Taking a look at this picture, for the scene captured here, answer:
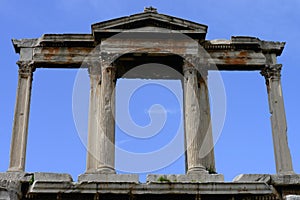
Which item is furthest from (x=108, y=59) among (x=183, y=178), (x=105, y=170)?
(x=183, y=178)

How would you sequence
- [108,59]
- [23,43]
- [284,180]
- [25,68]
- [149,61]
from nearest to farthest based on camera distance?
[284,180] < [108,59] < [25,68] < [23,43] < [149,61]

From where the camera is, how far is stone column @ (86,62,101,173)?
1639 centimetres

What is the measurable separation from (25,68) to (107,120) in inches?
→ 148

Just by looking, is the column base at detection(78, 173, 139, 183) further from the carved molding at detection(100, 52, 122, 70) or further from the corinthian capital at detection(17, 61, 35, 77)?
the corinthian capital at detection(17, 61, 35, 77)

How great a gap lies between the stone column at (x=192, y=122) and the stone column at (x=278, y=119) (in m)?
2.74

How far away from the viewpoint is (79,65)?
17.8m

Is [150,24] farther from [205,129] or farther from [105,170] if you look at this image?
[105,170]

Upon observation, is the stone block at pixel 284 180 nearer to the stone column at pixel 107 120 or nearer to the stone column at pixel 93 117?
the stone column at pixel 107 120

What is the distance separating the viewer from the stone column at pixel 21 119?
15.8 metres

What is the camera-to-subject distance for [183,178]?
14.2 m

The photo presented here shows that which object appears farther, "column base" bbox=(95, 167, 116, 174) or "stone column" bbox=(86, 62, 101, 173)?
"stone column" bbox=(86, 62, 101, 173)

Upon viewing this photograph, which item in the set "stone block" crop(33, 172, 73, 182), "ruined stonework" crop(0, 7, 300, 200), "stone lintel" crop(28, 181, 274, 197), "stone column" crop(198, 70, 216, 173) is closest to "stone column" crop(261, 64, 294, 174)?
"ruined stonework" crop(0, 7, 300, 200)

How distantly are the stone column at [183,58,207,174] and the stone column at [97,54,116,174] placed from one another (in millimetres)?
2380

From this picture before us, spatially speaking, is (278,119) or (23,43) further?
(23,43)
